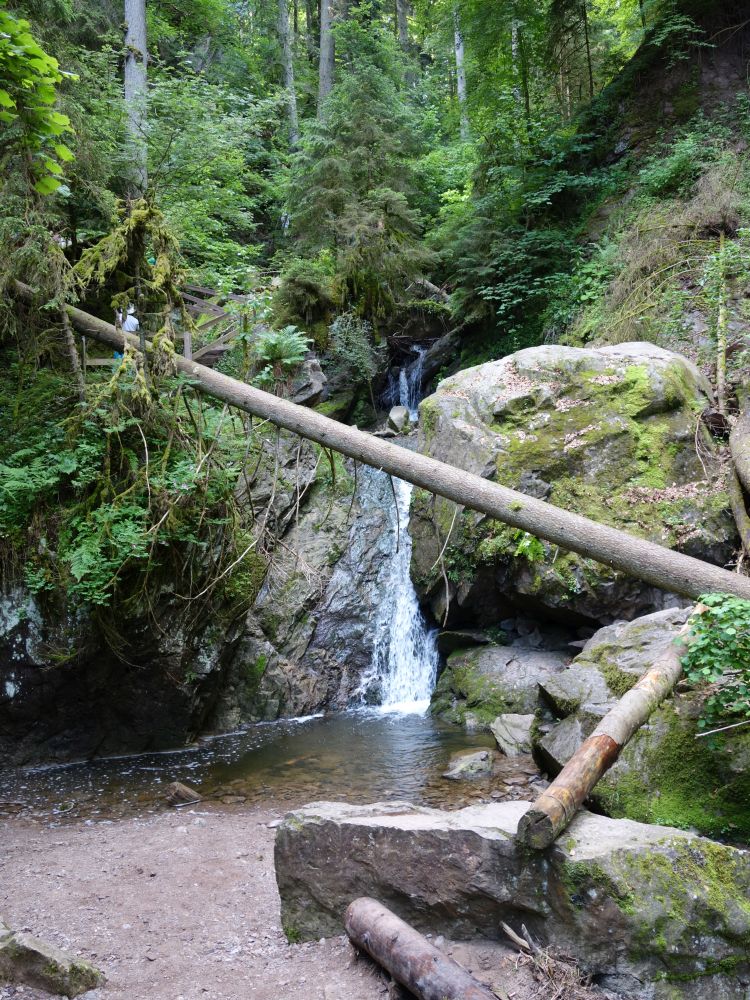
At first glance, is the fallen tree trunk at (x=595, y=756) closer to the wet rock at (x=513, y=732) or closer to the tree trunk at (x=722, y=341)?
the wet rock at (x=513, y=732)

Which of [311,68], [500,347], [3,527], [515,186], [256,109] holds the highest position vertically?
[311,68]

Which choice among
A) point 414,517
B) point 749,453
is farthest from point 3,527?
point 749,453

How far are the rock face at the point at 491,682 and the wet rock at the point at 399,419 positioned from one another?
5979mm

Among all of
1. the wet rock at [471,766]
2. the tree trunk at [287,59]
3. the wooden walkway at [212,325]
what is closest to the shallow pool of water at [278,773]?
the wet rock at [471,766]

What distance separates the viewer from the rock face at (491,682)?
8.71m

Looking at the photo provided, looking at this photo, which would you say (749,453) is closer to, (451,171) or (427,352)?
(427,352)

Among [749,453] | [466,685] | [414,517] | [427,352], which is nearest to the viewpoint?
[749,453]

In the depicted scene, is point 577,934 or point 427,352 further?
point 427,352

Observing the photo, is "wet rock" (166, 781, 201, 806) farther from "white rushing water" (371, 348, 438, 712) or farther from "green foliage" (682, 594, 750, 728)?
"green foliage" (682, 594, 750, 728)

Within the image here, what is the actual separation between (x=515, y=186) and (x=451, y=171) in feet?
21.9

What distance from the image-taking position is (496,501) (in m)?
6.33

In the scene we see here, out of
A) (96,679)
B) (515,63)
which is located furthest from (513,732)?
(515,63)

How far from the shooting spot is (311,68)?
95.2 feet

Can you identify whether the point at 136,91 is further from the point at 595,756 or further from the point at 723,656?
the point at 595,756
